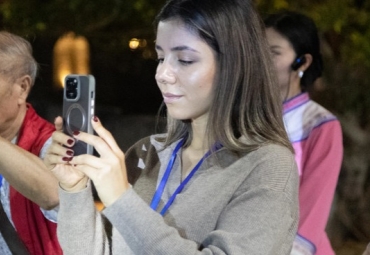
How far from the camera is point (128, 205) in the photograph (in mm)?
1301

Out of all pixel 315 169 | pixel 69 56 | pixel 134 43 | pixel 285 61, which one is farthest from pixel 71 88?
pixel 69 56

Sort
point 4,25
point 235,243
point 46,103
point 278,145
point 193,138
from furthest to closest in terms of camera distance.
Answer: point 46,103
point 4,25
point 193,138
point 278,145
point 235,243

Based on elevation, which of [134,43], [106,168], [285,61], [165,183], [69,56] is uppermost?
[106,168]

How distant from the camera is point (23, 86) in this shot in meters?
2.06

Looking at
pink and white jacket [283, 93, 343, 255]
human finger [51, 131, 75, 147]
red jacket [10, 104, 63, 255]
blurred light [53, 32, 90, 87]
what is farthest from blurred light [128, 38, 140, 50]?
human finger [51, 131, 75, 147]

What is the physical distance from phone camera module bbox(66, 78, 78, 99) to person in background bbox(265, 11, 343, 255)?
37.0 inches

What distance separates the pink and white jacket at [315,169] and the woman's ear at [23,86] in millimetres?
751

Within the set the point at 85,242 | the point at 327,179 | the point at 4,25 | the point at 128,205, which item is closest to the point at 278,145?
the point at 128,205

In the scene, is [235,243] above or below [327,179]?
above

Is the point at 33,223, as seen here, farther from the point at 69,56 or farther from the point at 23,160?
the point at 69,56

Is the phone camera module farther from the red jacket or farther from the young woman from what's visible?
the red jacket

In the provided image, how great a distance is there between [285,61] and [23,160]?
1.07 metres

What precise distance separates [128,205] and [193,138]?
12.2 inches

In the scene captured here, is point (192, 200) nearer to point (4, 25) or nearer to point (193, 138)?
point (193, 138)
